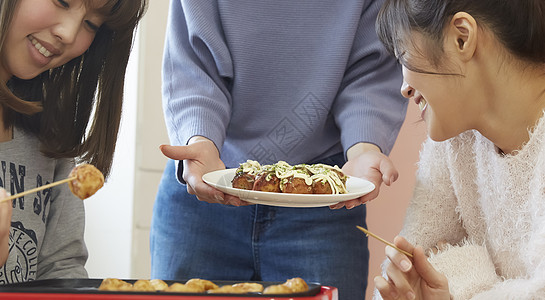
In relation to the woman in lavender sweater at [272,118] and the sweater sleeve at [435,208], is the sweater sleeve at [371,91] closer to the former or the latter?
the woman in lavender sweater at [272,118]

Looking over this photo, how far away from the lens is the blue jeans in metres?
1.47

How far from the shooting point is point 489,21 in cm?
119

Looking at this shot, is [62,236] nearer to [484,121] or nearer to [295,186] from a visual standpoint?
[295,186]

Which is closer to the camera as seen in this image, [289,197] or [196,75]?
[289,197]

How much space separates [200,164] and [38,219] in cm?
38

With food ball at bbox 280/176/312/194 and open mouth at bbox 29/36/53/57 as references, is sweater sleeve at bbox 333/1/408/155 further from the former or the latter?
open mouth at bbox 29/36/53/57

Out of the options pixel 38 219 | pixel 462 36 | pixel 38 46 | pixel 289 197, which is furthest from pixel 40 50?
pixel 462 36

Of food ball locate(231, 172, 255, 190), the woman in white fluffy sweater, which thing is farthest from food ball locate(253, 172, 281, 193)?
the woman in white fluffy sweater

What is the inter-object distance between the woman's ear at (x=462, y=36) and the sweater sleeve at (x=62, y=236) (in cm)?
91

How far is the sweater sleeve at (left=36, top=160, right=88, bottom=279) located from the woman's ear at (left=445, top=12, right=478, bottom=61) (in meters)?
0.91

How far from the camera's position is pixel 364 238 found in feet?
4.98

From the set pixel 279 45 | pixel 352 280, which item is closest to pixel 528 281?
pixel 352 280

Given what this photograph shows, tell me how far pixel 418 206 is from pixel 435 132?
0.81ft

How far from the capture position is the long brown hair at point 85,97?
144cm
